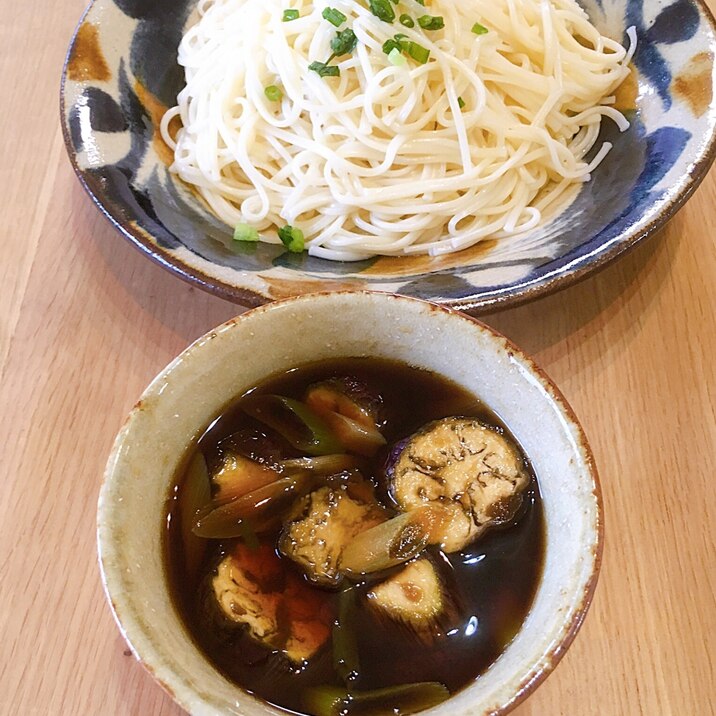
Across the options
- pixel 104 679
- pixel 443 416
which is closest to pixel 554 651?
pixel 443 416

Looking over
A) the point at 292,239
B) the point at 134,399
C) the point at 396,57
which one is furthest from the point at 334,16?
the point at 134,399

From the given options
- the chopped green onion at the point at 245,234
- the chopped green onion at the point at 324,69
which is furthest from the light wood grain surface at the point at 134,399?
the chopped green onion at the point at 324,69

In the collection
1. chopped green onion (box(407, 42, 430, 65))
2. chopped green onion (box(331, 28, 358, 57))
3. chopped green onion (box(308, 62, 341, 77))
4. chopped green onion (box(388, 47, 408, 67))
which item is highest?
chopped green onion (box(331, 28, 358, 57))

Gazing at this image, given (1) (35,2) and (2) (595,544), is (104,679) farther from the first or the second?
(1) (35,2)

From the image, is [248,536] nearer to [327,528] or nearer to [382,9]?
[327,528]

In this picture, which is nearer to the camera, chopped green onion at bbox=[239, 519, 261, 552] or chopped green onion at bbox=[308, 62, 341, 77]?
chopped green onion at bbox=[239, 519, 261, 552]

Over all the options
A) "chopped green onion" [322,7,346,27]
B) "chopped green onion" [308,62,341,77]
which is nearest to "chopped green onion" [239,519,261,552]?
"chopped green onion" [308,62,341,77]

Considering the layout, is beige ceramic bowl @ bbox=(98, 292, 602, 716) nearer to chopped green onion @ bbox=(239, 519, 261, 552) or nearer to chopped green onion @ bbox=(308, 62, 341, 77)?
chopped green onion @ bbox=(239, 519, 261, 552)
